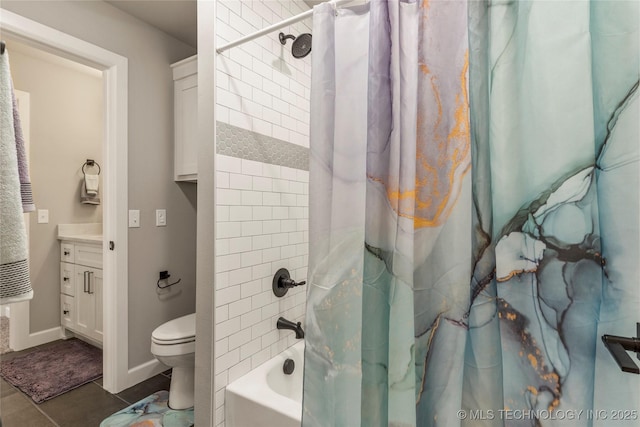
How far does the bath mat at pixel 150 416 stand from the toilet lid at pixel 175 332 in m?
0.44

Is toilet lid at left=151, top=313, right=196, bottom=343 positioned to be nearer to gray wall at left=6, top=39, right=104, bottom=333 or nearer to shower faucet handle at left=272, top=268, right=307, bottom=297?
shower faucet handle at left=272, top=268, right=307, bottom=297

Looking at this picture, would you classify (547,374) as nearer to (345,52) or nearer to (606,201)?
(606,201)

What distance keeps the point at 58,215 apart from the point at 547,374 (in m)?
3.77

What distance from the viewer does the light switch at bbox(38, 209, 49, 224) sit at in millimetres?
2784

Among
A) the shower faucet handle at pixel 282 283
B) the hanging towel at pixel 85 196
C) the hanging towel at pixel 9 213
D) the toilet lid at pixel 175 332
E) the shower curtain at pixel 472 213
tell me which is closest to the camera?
the shower curtain at pixel 472 213

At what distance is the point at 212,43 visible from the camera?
1.35 meters

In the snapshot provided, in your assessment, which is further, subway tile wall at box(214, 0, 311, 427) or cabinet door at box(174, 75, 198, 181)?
cabinet door at box(174, 75, 198, 181)

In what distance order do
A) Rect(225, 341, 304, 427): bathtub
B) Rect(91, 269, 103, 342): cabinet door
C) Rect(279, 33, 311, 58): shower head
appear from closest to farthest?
Rect(225, 341, 304, 427): bathtub
Rect(279, 33, 311, 58): shower head
Rect(91, 269, 103, 342): cabinet door

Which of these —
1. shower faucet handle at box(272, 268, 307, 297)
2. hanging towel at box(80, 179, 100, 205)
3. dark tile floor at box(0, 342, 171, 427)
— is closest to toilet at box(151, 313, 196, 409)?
dark tile floor at box(0, 342, 171, 427)

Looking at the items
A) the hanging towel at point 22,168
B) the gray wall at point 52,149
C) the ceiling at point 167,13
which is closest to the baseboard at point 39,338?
the gray wall at point 52,149

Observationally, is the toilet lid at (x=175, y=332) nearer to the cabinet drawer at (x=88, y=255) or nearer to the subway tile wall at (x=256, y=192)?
the subway tile wall at (x=256, y=192)

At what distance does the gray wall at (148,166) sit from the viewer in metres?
2.11

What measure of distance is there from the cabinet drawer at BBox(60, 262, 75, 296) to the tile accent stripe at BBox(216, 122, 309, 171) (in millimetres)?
2385

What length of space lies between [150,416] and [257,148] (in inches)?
65.9
